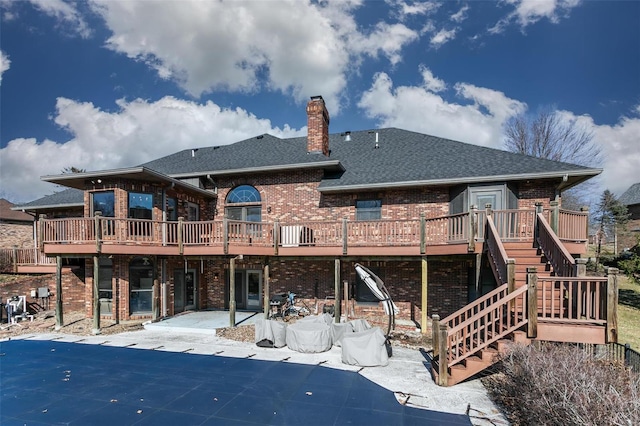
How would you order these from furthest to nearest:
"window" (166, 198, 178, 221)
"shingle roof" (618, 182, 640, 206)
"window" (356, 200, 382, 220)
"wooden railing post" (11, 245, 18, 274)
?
"shingle roof" (618, 182, 640, 206) → "wooden railing post" (11, 245, 18, 274) → "window" (166, 198, 178, 221) → "window" (356, 200, 382, 220)

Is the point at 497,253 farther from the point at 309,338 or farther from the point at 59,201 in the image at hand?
the point at 59,201

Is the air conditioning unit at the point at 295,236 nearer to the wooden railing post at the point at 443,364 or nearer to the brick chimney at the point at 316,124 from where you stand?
the brick chimney at the point at 316,124

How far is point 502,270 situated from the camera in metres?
7.79

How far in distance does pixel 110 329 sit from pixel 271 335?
6148mm

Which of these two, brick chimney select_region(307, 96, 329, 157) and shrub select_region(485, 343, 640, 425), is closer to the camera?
shrub select_region(485, 343, 640, 425)

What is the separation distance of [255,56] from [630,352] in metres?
18.2

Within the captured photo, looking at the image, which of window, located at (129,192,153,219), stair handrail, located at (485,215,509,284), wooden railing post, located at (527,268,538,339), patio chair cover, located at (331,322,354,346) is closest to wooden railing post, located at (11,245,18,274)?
window, located at (129,192,153,219)

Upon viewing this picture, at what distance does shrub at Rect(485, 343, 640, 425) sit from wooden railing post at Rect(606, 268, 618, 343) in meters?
0.88

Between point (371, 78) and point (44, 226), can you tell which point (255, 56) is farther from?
point (44, 226)

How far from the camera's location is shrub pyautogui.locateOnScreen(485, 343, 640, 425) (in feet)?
11.8

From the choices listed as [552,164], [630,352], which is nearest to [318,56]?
[552,164]

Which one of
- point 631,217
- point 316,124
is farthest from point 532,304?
point 631,217

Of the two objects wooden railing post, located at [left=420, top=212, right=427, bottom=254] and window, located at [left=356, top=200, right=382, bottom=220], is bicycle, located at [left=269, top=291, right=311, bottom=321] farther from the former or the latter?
wooden railing post, located at [left=420, top=212, right=427, bottom=254]

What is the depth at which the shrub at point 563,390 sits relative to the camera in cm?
358
